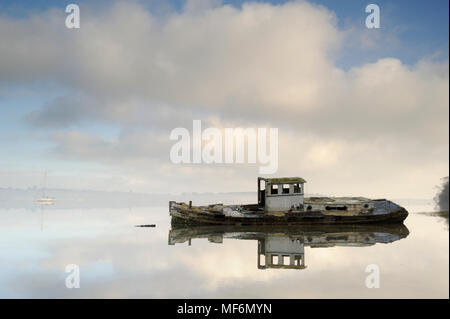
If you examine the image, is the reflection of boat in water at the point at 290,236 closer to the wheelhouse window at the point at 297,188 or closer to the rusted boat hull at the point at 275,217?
the rusted boat hull at the point at 275,217

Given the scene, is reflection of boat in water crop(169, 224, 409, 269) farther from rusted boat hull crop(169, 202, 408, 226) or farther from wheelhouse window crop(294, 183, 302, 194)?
wheelhouse window crop(294, 183, 302, 194)

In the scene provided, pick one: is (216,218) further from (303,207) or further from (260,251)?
(260,251)

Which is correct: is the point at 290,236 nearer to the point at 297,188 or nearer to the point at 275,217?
the point at 275,217

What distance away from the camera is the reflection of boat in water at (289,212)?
33688mm

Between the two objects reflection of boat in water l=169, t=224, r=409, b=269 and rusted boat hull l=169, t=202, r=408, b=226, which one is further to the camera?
rusted boat hull l=169, t=202, r=408, b=226

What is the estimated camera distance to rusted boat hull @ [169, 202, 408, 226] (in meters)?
33.5

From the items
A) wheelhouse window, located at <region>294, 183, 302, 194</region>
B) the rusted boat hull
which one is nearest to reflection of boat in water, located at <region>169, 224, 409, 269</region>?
the rusted boat hull

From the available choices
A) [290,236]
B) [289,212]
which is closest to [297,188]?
[289,212]

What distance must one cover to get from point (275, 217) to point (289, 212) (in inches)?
63.2

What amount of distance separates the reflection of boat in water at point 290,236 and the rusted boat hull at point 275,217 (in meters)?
0.51

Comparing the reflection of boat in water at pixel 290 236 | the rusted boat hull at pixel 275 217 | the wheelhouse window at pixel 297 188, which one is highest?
the wheelhouse window at pixel 297 188

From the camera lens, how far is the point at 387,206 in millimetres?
35938

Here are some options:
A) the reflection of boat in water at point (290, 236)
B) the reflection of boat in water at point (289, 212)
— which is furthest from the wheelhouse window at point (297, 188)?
the reflection of boat in water at point (290, 236)
